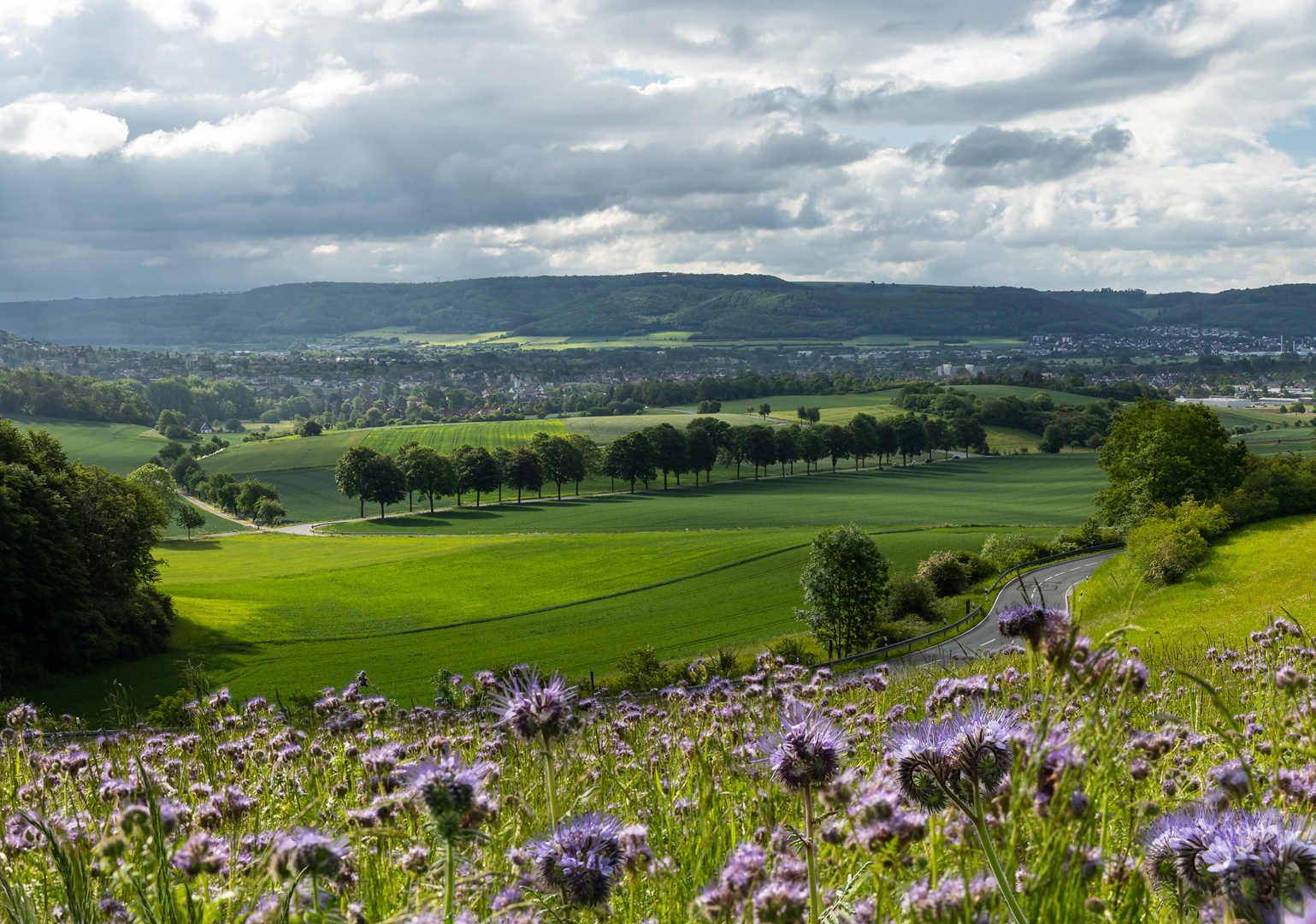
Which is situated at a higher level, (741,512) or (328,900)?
(328,900)

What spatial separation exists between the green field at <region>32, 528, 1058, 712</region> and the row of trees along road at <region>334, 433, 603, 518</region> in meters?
25.3

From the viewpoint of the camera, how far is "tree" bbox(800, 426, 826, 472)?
123875 mm

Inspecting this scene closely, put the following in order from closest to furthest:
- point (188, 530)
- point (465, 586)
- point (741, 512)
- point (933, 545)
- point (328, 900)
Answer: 1. point (328, 900)
2. point (465, 586)
3. point (933, 545)
4. point (741, 512)
5. point (188, 530)

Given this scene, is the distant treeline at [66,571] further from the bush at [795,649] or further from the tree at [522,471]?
the tree at [522,471]

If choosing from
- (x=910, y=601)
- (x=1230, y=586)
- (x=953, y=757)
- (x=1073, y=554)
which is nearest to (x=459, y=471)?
(x=910, y=601)

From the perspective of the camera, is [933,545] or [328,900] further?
[933,545]

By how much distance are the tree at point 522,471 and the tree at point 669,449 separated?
47.4ft

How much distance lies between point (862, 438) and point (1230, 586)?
297 ft

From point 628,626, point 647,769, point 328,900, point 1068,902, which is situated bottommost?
point 628,626

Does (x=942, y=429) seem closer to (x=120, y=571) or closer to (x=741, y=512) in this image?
(x=741, y=512)

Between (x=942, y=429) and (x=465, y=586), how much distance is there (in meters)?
99.6

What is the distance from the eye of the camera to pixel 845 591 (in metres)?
44.1

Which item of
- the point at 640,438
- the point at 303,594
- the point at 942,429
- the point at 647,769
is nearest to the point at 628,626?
the point at 303,594

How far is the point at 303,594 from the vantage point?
5638 cm
